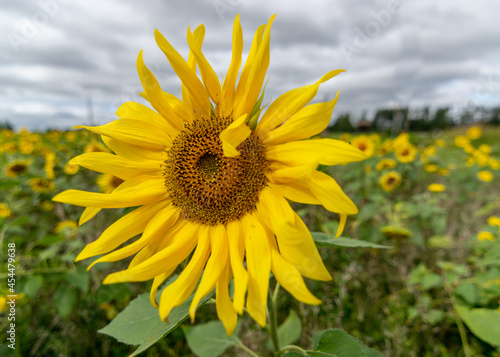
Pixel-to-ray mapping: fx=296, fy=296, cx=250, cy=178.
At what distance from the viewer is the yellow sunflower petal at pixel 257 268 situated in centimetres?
89

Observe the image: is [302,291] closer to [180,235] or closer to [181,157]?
[180,235]

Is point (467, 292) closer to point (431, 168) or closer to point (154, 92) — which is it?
point (154, 92)

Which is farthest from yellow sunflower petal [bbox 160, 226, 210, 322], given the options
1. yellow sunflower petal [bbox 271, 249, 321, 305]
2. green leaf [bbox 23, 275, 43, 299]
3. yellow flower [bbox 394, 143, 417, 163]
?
yellow flower [bbox 394, 143, 417, 163]

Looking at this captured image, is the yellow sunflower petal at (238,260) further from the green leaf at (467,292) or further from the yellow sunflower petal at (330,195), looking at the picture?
the green leaf at (467,292)

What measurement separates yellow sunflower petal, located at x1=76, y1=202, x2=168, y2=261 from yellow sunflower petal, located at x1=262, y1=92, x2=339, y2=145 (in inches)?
23.9

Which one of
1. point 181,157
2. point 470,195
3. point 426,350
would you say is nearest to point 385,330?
point 426,350

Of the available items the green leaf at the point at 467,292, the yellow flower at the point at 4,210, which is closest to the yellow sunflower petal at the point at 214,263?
the green leaf at the point at 467,292

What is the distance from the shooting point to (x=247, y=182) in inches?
43.4

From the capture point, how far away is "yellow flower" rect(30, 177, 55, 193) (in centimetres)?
389

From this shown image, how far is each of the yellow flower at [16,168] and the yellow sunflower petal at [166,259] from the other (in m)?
4.32

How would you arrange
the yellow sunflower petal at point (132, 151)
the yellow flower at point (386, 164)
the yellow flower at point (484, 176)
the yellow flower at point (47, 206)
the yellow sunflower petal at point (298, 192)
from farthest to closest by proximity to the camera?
the yellow flower at point (484, 176) < the yellow flower at point (386, 164) < the yellow flower at point (47, 206) < the yellow sunflower petal at point (132, 151) < the yellow sunflower petal at point (298, 192)

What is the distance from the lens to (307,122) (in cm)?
95

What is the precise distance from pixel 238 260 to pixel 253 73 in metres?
0.63

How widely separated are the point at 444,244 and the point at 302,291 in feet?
9.74
